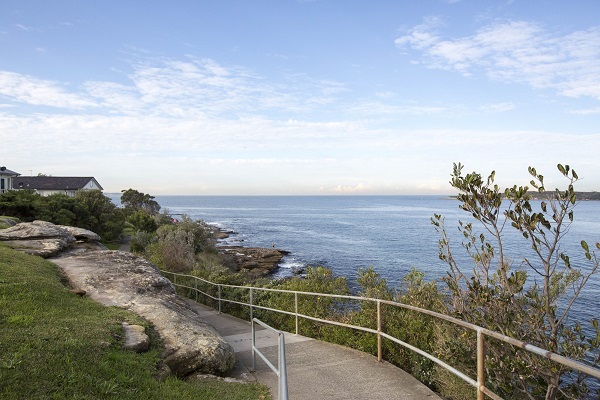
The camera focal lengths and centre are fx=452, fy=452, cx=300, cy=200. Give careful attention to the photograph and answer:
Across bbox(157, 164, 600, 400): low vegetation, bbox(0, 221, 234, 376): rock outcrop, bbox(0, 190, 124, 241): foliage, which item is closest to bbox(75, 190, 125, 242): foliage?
bbox(0, 190, 124, 241): foliage

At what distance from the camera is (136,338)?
6.45m

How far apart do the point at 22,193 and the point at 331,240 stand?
37490mm

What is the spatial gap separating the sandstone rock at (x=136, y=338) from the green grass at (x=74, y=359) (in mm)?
118

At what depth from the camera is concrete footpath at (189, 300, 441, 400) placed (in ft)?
17.6

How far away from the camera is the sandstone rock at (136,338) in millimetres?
6200

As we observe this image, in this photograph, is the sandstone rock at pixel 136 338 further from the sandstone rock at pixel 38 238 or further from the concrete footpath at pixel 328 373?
the sandstone rock at pixel 38 238

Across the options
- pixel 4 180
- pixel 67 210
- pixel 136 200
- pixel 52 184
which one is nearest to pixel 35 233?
pixel 67 210

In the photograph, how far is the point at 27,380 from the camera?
4.54 metres

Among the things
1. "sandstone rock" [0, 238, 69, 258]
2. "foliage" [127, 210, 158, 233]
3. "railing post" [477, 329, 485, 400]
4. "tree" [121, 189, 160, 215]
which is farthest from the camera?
"tree" [121, 189, 160, 215]

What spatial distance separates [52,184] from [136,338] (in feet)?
222

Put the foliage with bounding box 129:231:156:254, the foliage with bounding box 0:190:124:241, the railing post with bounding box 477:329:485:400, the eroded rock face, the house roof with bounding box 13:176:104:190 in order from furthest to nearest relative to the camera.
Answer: the house roof with bounding box 13:176:104:190 → the foliage with bounding box 129:231:156:254 → the foliage with bounding box 0:190:124:241 → the eroded rock face → the railing post with bounding box 477:329:485:400

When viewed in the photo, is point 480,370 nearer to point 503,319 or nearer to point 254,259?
point 503,319

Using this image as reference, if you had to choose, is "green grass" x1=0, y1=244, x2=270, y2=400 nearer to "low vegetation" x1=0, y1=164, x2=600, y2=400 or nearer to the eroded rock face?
"low vegetation" x1=0, y1=164, x2=600, y2=400

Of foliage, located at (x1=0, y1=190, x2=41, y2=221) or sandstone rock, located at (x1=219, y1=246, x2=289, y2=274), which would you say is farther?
sandstone rock, located at (x1=219, y1=246, x2=289, y2=274)
